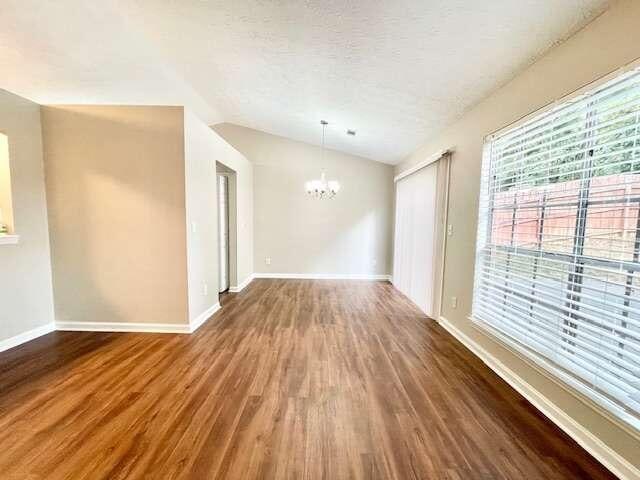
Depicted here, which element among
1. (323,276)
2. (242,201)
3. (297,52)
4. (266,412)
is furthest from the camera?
(323,276)

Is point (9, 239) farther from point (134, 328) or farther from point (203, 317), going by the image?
point (203, 317)

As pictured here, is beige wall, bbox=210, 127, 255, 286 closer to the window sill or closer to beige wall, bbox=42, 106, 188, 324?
beige wall, bbox=42, 106, 188, 324

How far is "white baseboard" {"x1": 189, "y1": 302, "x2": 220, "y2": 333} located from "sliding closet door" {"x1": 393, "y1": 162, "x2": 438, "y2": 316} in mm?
3073

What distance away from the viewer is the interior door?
15.2ft

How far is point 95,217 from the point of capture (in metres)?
2.95

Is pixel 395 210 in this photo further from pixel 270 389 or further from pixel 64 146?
pixel 64 146

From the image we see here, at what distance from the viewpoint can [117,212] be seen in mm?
2945

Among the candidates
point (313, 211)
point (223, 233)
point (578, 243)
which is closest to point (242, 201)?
point (223, 233)

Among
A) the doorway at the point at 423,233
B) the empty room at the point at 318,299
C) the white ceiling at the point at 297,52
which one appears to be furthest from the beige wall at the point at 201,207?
the doorway at the point at 423,233

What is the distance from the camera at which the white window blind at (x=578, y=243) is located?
1402mm

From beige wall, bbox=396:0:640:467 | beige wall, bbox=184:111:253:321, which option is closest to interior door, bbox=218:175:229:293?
beige wall, bbox=184:111:253:321

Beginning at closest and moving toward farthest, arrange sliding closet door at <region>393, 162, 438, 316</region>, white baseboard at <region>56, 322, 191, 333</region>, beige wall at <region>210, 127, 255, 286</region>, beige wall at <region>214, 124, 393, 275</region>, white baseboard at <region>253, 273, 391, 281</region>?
white baseboard at <region>56, 322, 191, 333</region>, sliding closet door at <region>393, 162, 438, 316</region>, beige wall at <region>210, 127, 255, 286</region>, beige wall at <region>214, 124, 393, 275</region>, white baseboard at <region>253, 273, 391, 281</region>

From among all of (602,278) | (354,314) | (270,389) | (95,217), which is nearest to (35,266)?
(95,217)

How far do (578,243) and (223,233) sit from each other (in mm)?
4617
